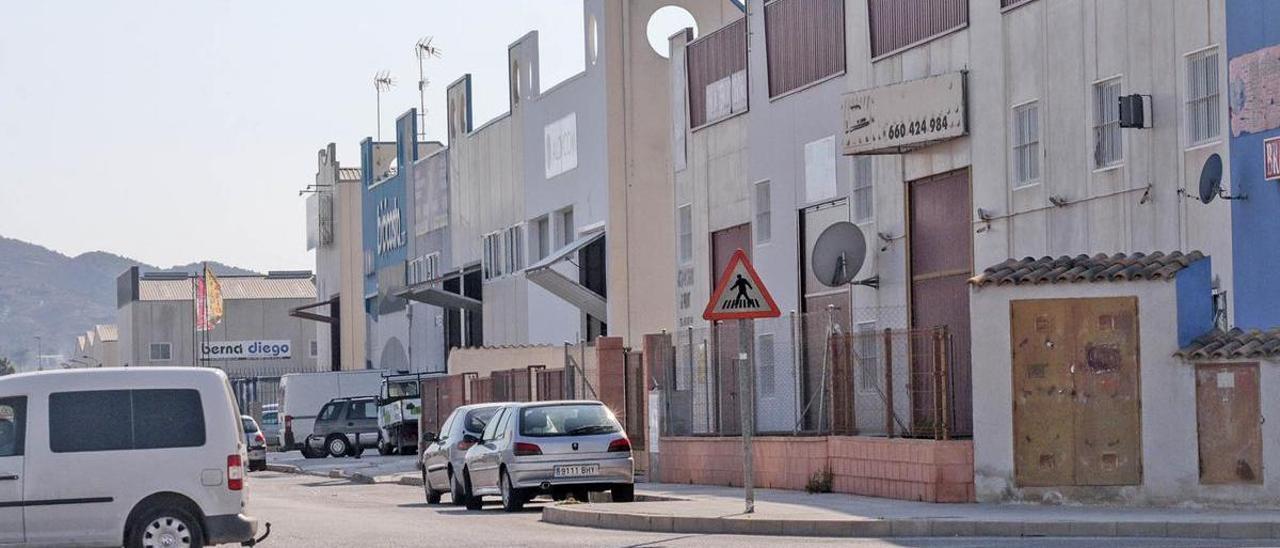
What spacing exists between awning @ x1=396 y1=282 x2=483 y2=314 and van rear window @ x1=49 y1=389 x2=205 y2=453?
41390 mm

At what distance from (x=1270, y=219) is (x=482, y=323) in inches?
1587

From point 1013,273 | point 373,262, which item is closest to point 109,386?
point 1013,273

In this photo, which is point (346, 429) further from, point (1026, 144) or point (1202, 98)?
point (1202, 98)

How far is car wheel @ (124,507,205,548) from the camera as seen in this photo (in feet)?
57.2

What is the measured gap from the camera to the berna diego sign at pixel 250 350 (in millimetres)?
122325

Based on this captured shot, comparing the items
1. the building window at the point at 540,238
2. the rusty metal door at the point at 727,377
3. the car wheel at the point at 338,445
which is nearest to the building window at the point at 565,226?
the building window at the point at 540,238

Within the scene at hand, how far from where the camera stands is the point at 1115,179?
26.6 meters

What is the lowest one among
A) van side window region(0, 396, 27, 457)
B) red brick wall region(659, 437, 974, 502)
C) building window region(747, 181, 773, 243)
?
red brick wall region(659, 437, 974, 502)

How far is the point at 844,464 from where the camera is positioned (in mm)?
25516

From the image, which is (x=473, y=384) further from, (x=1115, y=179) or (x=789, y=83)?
(x=1115, y=179)

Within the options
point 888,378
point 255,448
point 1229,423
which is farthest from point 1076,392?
point 255,448

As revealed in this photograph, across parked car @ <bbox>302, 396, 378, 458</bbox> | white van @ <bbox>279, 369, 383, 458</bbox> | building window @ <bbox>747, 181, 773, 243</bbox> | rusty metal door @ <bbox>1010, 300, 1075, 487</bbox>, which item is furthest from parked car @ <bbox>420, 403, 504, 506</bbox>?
white van @ <bbox>279, 369, 383, 458</bbox>

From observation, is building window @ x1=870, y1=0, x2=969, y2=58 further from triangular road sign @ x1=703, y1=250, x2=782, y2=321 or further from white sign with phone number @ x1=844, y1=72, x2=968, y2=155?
triangular road sign @ x1=703, y1=250, x2=782, y2=321

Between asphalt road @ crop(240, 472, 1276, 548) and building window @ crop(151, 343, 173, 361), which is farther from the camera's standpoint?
building window @ crop(151, 343, 173, 361)
